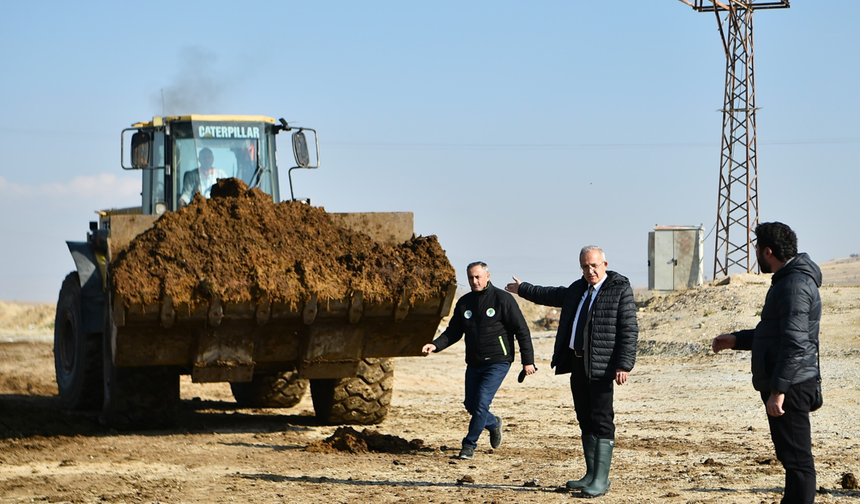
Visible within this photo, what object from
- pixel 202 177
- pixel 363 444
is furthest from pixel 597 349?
pixel 202 177

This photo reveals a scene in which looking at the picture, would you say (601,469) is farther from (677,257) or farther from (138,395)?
(677,257)

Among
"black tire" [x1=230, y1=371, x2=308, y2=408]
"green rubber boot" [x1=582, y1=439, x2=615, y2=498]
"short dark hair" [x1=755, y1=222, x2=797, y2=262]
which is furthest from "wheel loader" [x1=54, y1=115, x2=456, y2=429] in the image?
"short dark hair" [x1=755, y1=222, x2=797, y2=262]

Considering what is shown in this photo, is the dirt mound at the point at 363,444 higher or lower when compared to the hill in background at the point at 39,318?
lower

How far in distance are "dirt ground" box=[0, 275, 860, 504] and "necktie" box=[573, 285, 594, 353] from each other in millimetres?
987

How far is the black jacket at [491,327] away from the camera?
309 inches

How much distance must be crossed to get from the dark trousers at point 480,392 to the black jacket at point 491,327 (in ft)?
0.21

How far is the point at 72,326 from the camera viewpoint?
33.4 ft

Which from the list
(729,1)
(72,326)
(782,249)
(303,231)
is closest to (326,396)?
(303,231)

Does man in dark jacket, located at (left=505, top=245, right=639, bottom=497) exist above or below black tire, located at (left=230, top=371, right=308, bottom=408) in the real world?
above

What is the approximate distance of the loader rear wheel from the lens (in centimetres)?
959

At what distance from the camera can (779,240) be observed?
16.9ft

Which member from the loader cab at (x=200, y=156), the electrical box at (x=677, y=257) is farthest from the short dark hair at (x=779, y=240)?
the electrical box at (x=677, y=257)

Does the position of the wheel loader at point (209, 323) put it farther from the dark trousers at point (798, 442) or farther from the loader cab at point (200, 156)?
the dark trousers at point (798, 442)

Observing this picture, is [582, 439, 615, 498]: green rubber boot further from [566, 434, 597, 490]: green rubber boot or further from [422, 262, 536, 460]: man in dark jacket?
[422, 262, 536, 460]: man in dark jacket
